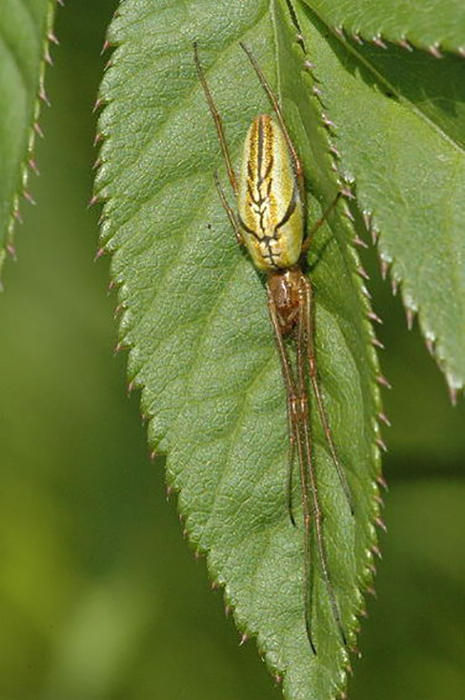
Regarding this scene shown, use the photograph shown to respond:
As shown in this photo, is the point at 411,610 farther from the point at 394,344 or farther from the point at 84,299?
the point at 84,299

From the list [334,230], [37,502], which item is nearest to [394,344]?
[334,230]

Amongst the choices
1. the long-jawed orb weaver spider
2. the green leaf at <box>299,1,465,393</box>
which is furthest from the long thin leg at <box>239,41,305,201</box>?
the green leaf at <box>299,1,465,393</box>

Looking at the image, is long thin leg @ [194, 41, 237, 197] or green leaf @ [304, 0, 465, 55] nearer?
green leaf @ [304, 0, 465, 55]

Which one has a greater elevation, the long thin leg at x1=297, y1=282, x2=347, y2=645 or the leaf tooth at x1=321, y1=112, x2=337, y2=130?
the leaf tooth at x1=321, y1=112, x2=337, y2=130

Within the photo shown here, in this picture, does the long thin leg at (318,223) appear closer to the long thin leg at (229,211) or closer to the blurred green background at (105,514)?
the long thin leg at (229,211)

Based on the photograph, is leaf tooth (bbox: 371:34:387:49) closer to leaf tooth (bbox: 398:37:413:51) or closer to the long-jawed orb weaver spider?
leaf tooth (bbox: 398:37:413:51)

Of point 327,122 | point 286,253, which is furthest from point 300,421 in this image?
point 327,122
